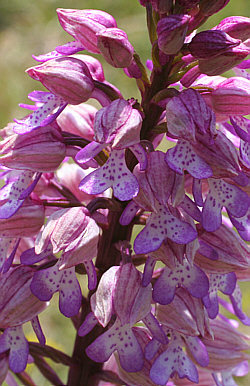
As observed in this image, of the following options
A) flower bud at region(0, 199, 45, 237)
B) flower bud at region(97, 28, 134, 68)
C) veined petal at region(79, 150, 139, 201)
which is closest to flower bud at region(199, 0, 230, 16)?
flower bud at region(97, 28, 134, 68)

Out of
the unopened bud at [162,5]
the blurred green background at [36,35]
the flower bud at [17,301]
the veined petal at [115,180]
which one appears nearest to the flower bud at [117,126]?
the veined petal at [115,180]

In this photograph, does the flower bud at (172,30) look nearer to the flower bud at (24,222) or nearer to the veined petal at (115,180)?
the veined petal at (115,180)

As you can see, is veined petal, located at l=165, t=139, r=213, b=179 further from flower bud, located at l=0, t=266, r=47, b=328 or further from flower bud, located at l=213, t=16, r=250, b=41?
flower bud, located at l=0, t=266, r=47, b=328

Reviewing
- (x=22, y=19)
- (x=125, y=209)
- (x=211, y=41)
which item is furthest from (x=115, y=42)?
(x=22, y=19)

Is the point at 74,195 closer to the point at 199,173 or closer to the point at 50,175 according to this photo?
the point at 50,175

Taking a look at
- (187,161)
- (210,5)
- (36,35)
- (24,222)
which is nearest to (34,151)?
(24,222)
